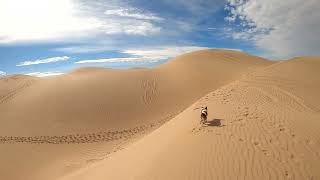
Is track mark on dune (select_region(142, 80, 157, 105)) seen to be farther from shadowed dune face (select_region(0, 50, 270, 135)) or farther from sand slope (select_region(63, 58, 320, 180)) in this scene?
sand slope (select_region(63, 58, 320, 180))

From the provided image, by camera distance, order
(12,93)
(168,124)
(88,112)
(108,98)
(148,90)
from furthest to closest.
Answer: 1. (148,90)
2. (12,93)
3. (108,98)
4. (88,112)
5. (168,124)

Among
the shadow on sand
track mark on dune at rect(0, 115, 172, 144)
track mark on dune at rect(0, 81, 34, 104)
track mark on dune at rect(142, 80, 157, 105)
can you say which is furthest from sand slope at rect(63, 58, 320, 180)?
track mark on dune at rect(0, 81, 34, 104)

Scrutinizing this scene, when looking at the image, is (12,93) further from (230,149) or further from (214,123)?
(230,149)

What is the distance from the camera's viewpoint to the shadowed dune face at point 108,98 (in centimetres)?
1816

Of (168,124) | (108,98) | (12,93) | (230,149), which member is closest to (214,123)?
(230,149)

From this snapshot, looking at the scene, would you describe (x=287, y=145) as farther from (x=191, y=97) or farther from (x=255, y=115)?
(x=191, y=97)

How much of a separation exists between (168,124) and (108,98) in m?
10.1

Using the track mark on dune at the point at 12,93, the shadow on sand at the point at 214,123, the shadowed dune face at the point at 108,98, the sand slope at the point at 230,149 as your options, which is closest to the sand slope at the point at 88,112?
the shadowed dune face at the point at 108,98

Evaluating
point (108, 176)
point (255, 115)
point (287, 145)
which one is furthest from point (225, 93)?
point (108, 176)

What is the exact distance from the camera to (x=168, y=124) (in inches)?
482

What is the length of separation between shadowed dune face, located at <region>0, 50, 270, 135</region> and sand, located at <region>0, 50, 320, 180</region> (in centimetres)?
7

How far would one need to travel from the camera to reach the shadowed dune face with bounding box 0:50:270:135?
59.6ft

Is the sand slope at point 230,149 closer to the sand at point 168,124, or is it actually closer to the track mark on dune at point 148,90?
the sand at point 168,124

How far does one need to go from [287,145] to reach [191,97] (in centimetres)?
1448
